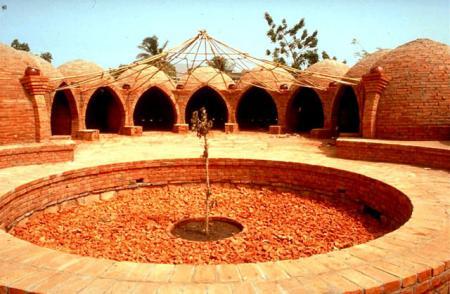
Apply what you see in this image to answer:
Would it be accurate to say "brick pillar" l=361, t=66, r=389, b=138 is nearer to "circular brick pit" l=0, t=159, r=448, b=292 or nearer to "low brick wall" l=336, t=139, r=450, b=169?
"low brick wall" l=336, t=139, r=450, b=169

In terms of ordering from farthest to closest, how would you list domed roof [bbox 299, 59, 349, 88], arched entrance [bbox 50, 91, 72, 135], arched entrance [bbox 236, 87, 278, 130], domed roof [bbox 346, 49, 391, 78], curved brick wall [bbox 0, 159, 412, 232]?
arched entrance [bbox 236, 87, 278, 130] < domed roof [bbox 299, 59, 349, 88] < arched entrance [bbox 50, 91, 72, 135] < domed roof [bbox 346, 49, 391, 78] < curved brick wall [bbox 0, 159, 412, 232]

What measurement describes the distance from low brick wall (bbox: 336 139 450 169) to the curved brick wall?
6.07 feet

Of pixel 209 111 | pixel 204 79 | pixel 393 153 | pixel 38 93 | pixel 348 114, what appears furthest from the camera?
pixel 209 111

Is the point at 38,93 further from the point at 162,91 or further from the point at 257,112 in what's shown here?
the point at 257,112

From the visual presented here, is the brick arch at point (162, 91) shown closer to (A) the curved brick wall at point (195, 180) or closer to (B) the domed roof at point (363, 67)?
(B) the domed roof at point (363, 67)

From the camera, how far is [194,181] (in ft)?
30.4

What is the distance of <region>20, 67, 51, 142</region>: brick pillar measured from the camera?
920 cm

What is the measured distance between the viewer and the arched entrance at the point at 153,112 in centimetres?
2152

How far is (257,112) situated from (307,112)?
3.33m

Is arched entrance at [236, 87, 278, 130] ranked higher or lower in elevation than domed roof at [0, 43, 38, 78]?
lower

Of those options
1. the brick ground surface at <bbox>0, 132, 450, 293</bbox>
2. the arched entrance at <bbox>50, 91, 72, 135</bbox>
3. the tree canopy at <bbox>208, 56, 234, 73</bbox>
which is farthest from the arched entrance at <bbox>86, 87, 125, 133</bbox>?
the brick ground surface at <bbox>0, 132, 450, 293</bbox>

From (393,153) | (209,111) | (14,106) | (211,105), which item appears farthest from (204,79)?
(393,153)

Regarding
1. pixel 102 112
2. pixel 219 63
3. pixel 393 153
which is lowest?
pixel 393 153

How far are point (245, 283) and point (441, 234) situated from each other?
2.51m
